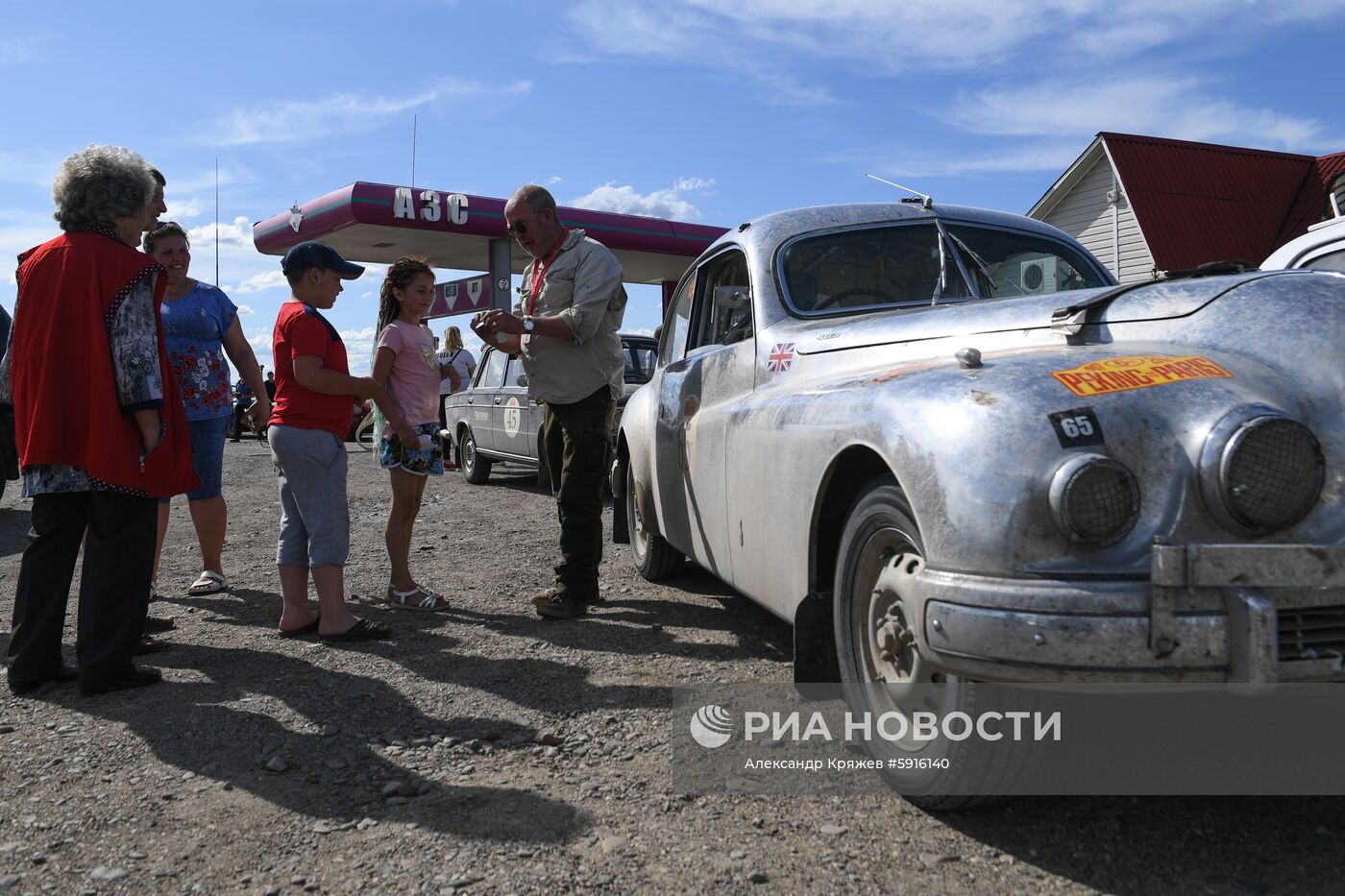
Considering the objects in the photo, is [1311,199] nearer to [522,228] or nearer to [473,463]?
[473,463]

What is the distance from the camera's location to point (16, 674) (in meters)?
3.75

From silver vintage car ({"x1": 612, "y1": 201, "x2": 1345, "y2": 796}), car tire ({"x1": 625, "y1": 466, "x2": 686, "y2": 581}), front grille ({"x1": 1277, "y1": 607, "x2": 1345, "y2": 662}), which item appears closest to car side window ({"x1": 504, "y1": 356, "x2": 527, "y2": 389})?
car tire ({"x1": 625, "y1": 466, "x2": 686, "y2": 581})

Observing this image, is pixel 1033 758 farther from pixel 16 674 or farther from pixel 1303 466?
pixel 16 674

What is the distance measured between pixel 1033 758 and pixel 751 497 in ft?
4.45

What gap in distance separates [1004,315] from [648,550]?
9.72 feet

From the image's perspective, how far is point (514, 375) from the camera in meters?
11.1

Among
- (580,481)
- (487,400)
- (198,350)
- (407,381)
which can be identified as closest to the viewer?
(580,481)

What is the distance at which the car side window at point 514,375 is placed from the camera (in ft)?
35.4

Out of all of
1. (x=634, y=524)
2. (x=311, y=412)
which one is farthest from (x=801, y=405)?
(x=634, y=524)

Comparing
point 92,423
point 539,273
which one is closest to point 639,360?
point 539,273

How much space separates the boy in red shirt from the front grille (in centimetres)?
344

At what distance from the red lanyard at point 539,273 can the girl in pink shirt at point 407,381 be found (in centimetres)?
47

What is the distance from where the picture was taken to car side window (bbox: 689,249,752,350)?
4.15 meters

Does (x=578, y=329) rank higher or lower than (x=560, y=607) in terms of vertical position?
higher
